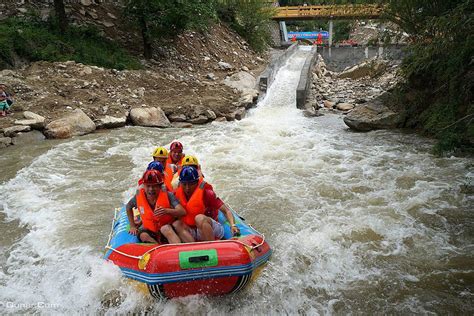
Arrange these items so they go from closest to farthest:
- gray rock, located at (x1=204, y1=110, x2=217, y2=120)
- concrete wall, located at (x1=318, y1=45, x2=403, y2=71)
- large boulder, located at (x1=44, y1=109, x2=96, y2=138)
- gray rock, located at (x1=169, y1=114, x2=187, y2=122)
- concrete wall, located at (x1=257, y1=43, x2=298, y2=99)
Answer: large boulder, located at (x1=44, y1=109, x2=96, y2=138)
gray rock, located at (x1=169, y1=114, x2=187, y2=122)
gray rock, located at (x1=204, y1=110, x2=217, y2=120)
concrete wall, located at (x1=257, y1=43, x2=298, y2=99)
concrete wall, located at (x1=318, y1=45, x2=403, y2=71)

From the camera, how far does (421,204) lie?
616 centimetres

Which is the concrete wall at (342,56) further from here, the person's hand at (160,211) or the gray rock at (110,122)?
the person's hand at (160,211)

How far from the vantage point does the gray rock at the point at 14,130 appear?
354 inches

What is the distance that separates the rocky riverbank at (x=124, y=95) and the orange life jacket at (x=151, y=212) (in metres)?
6.18

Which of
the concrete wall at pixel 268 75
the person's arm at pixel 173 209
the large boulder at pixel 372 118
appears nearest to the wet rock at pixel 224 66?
the concrete wall at pixel 268 75

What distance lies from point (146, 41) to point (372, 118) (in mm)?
8545

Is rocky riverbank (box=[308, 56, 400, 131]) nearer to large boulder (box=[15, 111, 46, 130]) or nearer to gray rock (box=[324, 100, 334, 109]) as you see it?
gray rock (box=[324, 100, 334, 109])

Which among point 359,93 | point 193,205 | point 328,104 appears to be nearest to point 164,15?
point 328,104

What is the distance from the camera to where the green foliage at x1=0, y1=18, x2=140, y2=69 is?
11.3 meters

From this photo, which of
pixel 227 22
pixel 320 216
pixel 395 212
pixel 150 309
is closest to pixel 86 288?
pixel 150 309

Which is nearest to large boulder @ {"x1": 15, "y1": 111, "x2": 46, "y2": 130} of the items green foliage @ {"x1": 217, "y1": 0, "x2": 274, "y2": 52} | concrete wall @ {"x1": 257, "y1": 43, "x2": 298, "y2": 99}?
concrete wall @ {"x1": 257, "y1": 43, "x2": 298, "y2": 99}

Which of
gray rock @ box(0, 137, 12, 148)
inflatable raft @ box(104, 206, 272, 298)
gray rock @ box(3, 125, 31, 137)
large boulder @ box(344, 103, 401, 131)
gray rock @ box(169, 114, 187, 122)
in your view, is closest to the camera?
inflatable raft @ box(104, 206, 272, 298)

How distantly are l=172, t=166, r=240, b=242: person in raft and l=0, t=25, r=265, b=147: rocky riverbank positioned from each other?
21.7ft

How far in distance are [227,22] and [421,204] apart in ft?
59.8
